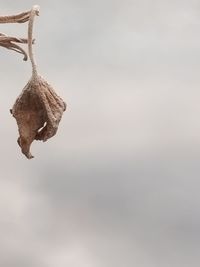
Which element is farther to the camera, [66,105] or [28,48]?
[66,105]

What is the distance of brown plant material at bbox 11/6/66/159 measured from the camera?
3.51m

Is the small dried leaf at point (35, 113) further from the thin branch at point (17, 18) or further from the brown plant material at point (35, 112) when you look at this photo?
the thin branch at point (17, 18)

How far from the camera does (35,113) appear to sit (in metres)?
3.58

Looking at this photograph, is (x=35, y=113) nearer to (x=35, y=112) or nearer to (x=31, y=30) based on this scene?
(x=35, y=112)

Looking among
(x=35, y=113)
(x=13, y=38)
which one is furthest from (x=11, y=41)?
(x=35, y=113)

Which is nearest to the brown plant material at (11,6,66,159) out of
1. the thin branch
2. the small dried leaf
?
the small dried leaf

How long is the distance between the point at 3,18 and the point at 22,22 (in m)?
0.18

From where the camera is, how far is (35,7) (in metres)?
3.43

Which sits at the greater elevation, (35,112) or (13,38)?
(13,38)

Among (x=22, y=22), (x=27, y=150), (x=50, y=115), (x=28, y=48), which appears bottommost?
(x=27, y=150)

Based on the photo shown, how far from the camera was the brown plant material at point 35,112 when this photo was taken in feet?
11.5

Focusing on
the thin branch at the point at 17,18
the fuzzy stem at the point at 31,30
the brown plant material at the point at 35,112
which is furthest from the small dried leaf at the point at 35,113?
the thin branch at the point at 17,18

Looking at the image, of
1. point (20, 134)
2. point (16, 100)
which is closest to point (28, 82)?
point (16, 100)

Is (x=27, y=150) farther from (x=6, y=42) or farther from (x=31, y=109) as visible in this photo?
(x=6, y=42)
